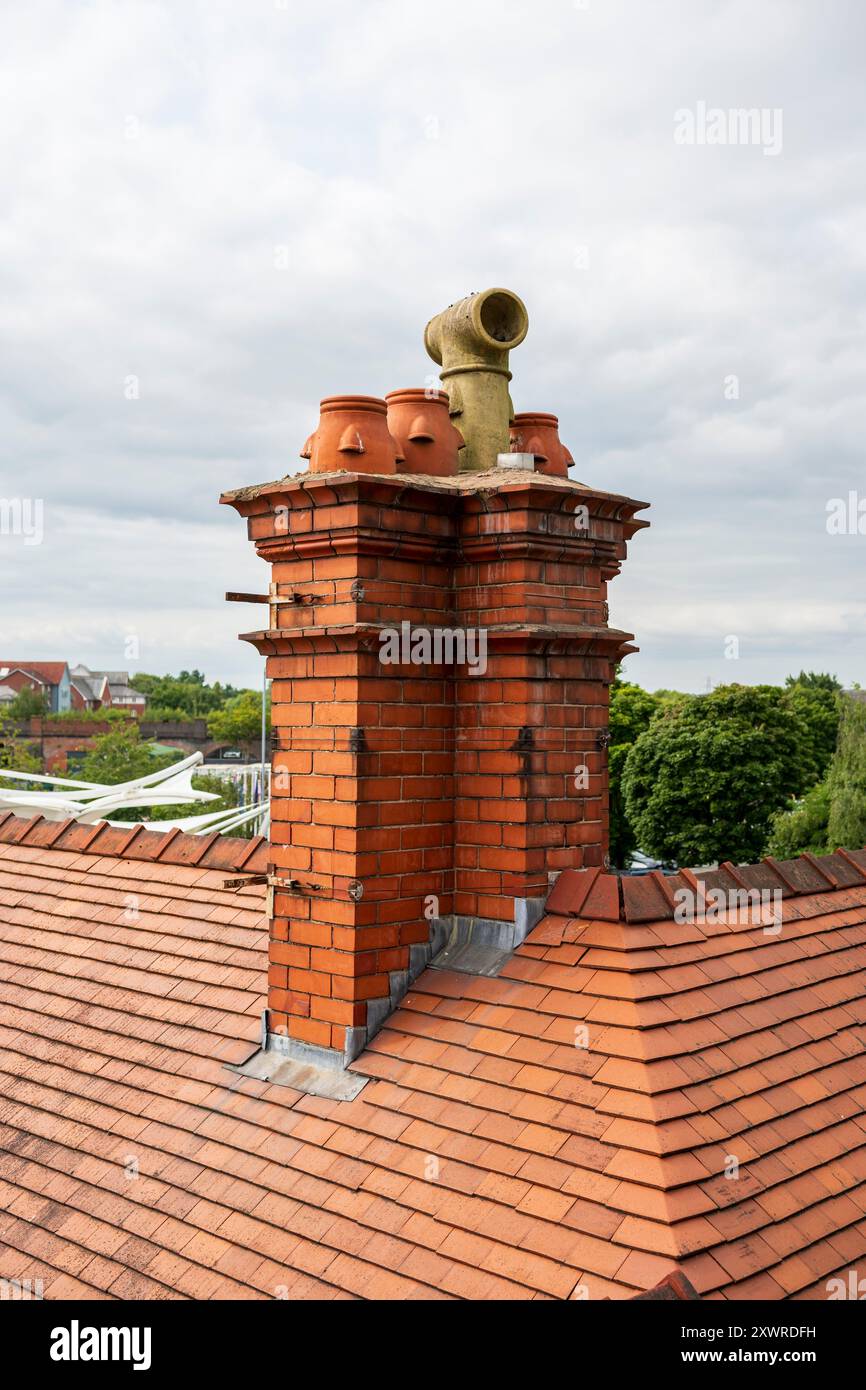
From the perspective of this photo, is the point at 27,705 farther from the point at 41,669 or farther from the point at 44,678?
the point at 41,669

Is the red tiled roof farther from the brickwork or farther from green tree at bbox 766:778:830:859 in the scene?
green tree at bbox 766:778:830:859

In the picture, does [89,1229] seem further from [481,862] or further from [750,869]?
[750,869]

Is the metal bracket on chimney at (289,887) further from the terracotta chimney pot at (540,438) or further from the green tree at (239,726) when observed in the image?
the green tree at (239,726)

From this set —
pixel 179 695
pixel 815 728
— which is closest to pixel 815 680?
pixel 815 728

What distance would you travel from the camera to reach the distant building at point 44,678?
108500 mm

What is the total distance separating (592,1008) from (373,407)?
128 inches

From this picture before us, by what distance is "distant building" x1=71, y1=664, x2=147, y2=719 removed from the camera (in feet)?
403

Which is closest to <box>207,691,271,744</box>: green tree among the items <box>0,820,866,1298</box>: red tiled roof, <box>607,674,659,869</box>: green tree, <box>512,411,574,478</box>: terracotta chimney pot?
<box>607,674,659,869</box>: green tree

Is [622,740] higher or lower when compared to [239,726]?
lower

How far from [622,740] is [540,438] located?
125 ft

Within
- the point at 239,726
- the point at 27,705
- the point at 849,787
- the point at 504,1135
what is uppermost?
the point at 27,705

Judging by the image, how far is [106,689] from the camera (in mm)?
131125

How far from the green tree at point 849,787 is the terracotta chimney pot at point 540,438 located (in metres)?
27.9

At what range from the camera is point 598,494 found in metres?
5.83
